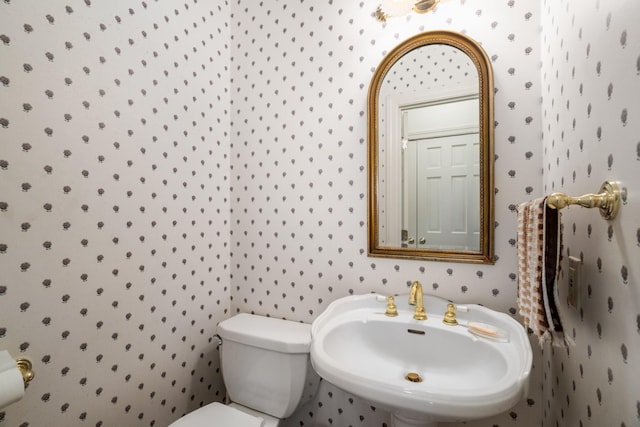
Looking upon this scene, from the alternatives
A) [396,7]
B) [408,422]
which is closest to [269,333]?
[408,422]

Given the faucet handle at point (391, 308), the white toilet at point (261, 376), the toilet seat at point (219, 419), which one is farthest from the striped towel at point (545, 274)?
the toilet seat at point (219, 419)

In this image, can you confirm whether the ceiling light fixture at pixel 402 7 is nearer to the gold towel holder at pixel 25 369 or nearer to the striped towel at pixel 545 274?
the striped towel at pixel 545 274

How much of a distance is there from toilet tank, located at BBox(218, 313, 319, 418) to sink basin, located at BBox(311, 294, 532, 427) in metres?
0.24

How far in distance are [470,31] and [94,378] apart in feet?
6.19

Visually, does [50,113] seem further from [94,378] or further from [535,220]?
[535,220]

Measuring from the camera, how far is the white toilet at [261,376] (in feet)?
4.05

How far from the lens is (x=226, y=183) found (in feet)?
5.55

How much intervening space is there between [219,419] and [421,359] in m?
0.81

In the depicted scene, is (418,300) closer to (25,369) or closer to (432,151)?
(432,151)

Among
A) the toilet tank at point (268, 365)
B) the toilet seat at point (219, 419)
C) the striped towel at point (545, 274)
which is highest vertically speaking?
the striped towel at point (545, 274)

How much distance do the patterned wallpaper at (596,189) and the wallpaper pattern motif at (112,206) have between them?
4.69ft

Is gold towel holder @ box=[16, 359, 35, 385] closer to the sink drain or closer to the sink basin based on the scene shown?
the sink basin

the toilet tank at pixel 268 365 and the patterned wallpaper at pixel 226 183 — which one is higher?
the patterned wallpaper at pixel 226 183

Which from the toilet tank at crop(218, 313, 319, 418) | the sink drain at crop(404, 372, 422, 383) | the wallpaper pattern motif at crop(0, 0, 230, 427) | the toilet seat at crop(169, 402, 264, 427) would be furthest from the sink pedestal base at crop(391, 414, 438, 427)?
the wallpaper pattern motif at crop(0, 0, 230, 427)
